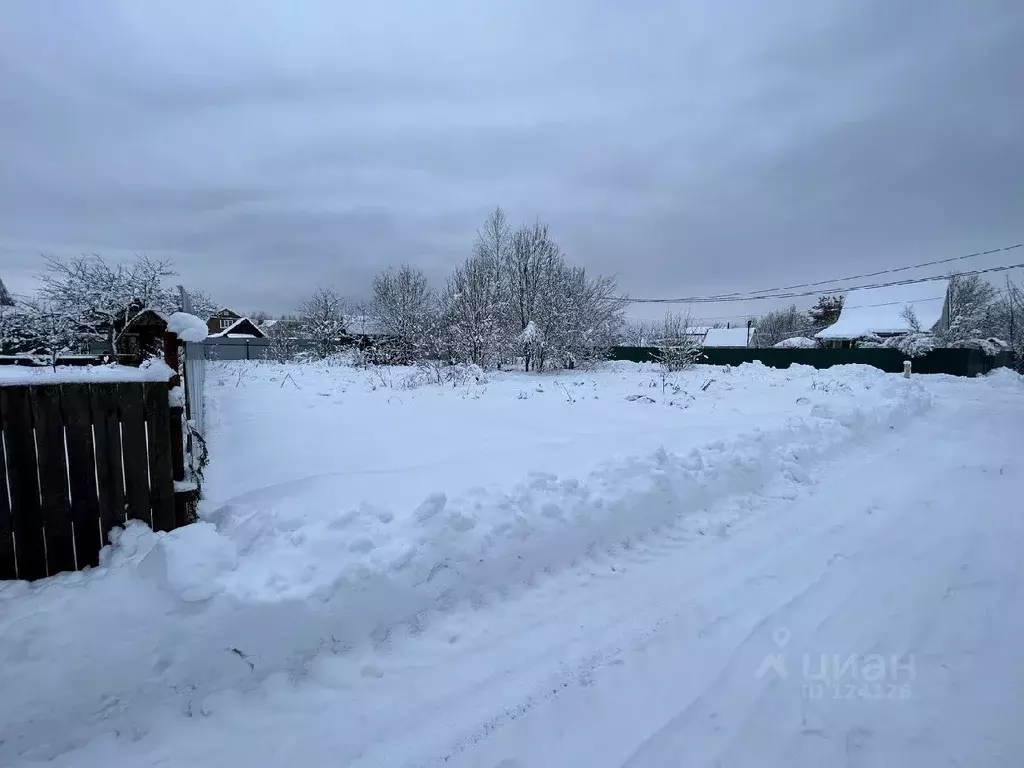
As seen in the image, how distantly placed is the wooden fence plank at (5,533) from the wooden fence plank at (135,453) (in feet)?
1.99

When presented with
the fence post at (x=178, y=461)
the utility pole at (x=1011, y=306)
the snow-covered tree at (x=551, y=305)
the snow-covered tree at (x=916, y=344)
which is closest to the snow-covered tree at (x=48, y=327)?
the fence post at (x=178, y=461)

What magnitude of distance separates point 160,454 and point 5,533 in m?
0.95

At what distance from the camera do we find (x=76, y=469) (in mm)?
3197

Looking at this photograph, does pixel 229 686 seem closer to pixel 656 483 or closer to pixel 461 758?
pixel 461 758

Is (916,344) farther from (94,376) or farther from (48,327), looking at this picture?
(48,327)

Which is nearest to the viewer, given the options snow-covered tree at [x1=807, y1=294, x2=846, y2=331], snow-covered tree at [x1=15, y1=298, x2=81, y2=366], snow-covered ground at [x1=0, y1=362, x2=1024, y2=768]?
snow-covered ground at [x1=0, y1=362, x2=1024, y2=768]

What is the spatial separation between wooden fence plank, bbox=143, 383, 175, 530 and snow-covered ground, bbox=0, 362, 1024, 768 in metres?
0.20

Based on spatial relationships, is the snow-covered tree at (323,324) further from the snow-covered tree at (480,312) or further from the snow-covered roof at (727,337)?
the snow-covered roof at (727,337)

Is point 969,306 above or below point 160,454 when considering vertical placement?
above

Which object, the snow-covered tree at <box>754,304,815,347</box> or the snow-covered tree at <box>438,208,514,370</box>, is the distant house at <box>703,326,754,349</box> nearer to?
the snow-covered tree at <box>754,304,815,347</box>

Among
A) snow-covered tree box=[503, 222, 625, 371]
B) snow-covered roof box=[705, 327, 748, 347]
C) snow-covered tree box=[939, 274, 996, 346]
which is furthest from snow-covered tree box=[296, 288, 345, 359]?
snow-covered roof box=[705, 327, 748, 347]

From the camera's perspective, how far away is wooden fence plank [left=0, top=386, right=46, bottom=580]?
303 centimetres

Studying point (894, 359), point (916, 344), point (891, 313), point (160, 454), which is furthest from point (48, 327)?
point (891, 313)

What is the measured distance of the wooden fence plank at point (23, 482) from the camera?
9.95 ft
